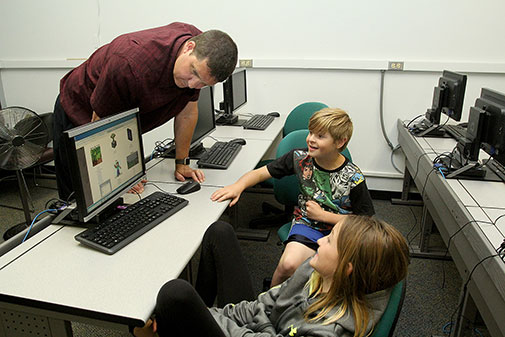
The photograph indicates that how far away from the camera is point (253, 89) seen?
3.54 metres

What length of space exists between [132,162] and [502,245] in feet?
4.62

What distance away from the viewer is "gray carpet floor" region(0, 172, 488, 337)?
6.39 feet

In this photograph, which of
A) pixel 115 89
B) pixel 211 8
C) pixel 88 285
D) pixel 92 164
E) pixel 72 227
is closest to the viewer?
pixel 88 285

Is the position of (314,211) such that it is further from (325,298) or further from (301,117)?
(301,117)

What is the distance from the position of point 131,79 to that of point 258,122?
5.38 ft

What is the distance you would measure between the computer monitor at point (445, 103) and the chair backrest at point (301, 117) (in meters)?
0.76

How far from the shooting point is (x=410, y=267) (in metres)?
2.39

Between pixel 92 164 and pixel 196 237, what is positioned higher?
pixel 92 164

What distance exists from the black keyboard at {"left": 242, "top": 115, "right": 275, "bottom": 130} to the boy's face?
1242mm

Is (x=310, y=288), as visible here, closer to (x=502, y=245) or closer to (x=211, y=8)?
(x=502, y=245)

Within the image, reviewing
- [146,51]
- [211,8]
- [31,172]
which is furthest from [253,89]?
[31,172]

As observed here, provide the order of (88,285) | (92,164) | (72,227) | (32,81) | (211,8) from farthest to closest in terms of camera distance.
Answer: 1. (32,81)
2. (211,8)
3. (72,227)
4. (92,164)
5. (88,285)

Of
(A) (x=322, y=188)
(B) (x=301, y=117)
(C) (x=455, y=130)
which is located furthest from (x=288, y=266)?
(C) (x=455, y=130)

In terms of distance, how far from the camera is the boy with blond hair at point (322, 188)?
1719mm
